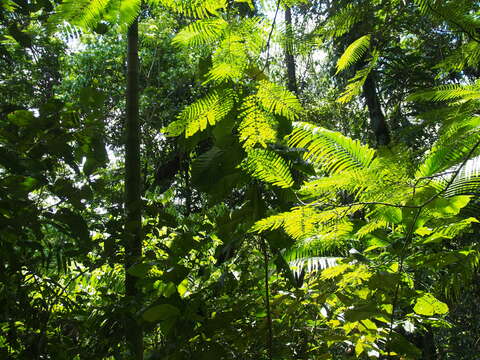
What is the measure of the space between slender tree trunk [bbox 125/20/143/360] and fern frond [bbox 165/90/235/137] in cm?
67

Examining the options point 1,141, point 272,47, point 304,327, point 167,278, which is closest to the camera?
point 272,47

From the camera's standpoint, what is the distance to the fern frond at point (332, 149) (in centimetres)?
86

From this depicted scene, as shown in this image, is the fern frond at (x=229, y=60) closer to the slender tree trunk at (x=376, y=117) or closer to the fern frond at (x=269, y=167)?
the fern frond at (x=269, y=167)

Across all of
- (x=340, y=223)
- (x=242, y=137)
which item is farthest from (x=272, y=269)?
(x=242, y=137)

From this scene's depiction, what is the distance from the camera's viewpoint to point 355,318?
3.47 ft

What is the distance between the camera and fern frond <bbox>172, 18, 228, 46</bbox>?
37.3 inches

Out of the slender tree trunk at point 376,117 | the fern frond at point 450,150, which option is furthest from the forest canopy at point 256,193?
the slender tree trunk at point 376,117

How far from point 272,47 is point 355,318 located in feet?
2.53

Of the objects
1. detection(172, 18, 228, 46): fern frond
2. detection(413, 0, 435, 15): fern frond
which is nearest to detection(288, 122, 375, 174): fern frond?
detection(172, 18, 228, 46): fern frond

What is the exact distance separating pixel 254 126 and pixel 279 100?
3.3 inches

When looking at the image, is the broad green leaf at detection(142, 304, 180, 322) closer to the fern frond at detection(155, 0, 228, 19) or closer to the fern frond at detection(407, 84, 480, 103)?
the fern frond at detection(155, 0, 228, 19)

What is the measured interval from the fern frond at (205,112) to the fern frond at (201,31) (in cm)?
14

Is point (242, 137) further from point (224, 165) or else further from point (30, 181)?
point (30, 181)

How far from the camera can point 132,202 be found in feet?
5.18
